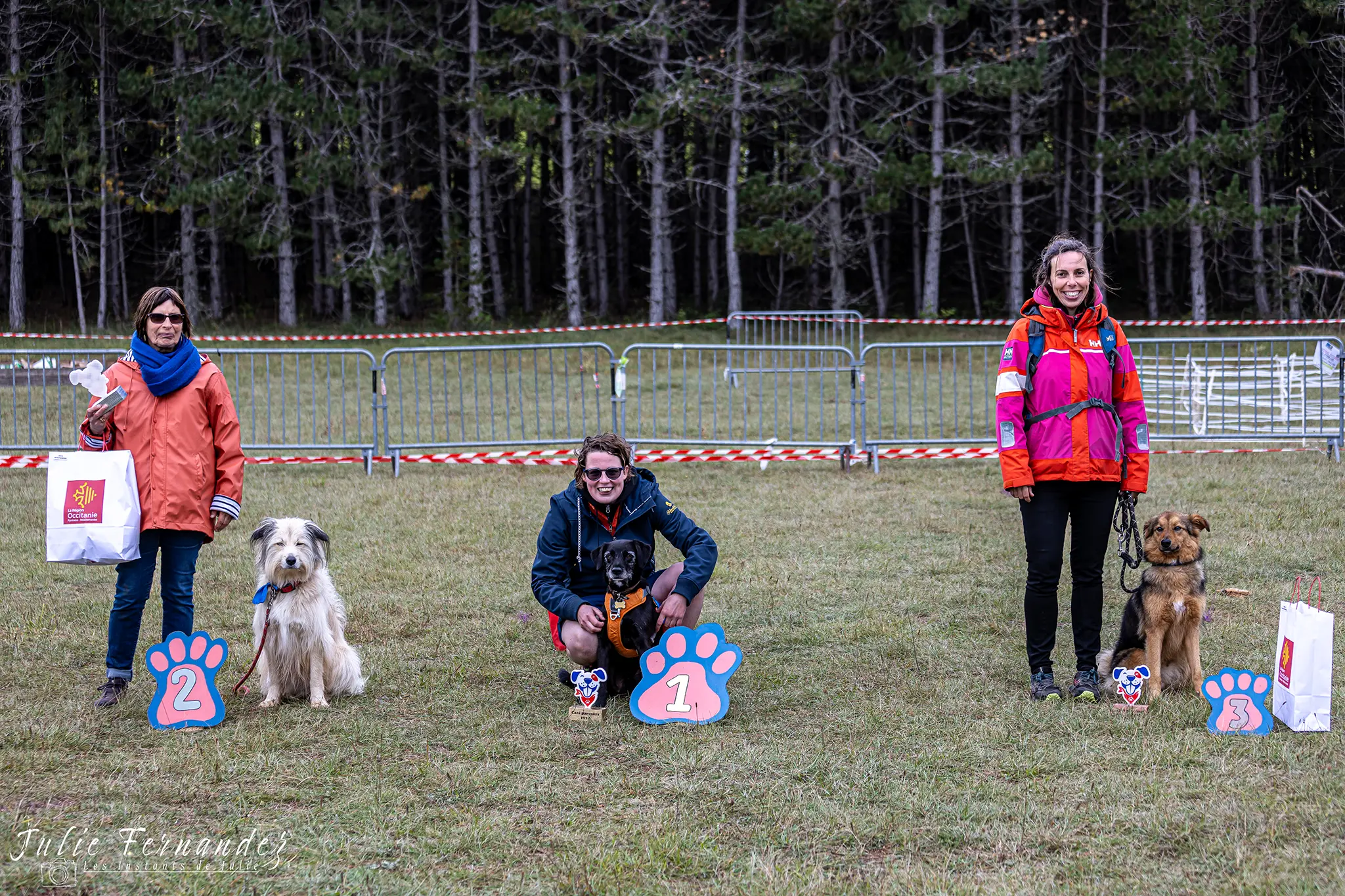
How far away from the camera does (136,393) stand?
17.3 feet

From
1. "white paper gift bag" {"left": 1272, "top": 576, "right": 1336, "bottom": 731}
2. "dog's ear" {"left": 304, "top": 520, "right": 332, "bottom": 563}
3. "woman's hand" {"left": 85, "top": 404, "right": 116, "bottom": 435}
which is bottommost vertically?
"white paper gift bag" {"left": 1272, "top": 576, "right": 1336, "bottom": 731}

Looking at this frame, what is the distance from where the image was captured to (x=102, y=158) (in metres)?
28.4

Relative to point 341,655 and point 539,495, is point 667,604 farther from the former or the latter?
point 539,495

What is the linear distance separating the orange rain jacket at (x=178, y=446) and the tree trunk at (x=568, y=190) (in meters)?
22.5

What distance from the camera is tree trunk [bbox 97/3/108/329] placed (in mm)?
28078

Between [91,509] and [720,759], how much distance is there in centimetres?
277

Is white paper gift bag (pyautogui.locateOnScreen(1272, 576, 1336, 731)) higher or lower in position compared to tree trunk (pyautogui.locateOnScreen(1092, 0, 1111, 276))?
lower

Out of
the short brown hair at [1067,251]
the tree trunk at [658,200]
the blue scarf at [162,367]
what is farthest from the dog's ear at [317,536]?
the tree trunk at [658,200]

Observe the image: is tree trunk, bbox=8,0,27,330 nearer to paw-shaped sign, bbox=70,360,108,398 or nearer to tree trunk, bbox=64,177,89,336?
tree trunk, bbox=64,177,89,336

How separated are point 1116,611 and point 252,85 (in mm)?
24192

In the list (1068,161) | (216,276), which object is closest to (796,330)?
(1068,161)

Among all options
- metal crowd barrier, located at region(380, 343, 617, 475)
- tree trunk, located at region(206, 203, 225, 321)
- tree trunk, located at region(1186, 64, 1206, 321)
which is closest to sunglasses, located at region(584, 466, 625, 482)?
metal crowd barrier, located at region(380, 343, 617, 475)

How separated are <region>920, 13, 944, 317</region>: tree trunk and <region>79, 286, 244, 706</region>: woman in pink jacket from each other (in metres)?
23.2

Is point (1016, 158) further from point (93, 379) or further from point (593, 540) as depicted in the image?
point (93, 379)
